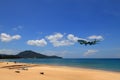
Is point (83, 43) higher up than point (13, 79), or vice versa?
point (83, 43)

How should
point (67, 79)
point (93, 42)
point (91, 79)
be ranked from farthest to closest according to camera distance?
point (93, 42)
point (91, 79)
point (67, 79)

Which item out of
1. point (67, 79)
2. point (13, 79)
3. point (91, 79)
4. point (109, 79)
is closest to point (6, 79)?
point (13, 79)

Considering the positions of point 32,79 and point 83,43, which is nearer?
point 32,79

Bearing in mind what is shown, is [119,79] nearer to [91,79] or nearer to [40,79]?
[91,79]

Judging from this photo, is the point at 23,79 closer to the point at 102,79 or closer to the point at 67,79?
the point at 67,79

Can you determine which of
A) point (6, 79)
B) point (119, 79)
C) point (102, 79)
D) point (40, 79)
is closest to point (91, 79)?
point (102, 79)

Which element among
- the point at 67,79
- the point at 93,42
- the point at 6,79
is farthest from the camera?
the point at 93,42

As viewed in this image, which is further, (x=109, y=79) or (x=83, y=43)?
(x=83, y=43)

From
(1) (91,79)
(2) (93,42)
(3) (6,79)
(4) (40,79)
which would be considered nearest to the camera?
(3) (6,79)

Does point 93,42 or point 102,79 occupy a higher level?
point 93,42
